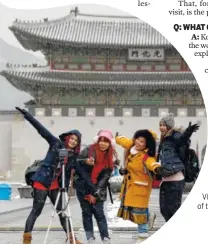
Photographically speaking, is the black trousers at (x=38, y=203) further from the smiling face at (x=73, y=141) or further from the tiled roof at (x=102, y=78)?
the tiled roof at (x=102, y=78)

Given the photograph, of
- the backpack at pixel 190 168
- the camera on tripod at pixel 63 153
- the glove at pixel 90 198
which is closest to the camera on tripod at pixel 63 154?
the camera on tripod at pixel 63 153

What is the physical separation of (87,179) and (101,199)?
115 millimetres

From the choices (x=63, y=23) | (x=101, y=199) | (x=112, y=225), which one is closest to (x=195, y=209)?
(x=101, y=199)

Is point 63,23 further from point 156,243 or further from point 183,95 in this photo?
point 156,243

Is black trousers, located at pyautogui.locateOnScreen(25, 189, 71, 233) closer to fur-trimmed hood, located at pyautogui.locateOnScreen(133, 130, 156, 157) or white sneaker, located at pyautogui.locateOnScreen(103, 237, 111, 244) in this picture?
white sneaker, located at pyautogui.locateOnScreen(103, 237, 111, 244)

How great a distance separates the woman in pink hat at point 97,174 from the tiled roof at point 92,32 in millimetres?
6346

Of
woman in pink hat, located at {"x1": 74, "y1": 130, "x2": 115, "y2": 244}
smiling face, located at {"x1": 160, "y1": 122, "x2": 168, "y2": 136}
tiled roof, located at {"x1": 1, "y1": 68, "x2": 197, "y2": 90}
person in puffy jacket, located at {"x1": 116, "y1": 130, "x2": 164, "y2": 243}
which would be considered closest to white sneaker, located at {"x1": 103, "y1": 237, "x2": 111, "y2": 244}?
woman in pink hat, located at {"x1": 74, "y1": 130, "x2": 115, "y2": 244}

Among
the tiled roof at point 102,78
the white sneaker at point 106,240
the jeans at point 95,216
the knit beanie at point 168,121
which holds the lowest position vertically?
the white sneaker at point 106,240

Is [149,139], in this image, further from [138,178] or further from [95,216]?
[95,216]

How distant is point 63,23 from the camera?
988 cm

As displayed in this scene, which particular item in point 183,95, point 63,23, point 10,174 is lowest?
point 10,174

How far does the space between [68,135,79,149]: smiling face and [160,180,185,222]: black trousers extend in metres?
0.46

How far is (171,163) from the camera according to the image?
300cm

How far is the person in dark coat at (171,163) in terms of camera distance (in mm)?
3010
